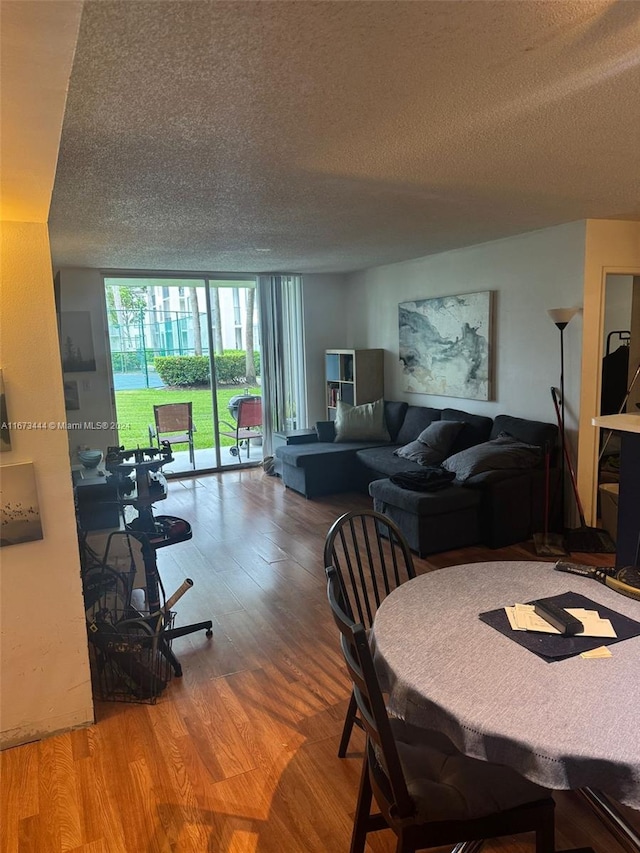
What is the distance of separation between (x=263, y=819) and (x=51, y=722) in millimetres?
1036

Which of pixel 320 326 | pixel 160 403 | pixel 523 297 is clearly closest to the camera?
pixel 523 297

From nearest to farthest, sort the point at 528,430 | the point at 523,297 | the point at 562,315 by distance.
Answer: the point at 562,315 < the point at 528,430 < the point at 523,297

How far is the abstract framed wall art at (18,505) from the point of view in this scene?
7.12 ft

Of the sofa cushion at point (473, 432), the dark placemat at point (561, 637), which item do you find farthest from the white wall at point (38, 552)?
the sofa cushion at point (473, 432)

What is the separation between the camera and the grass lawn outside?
6.39 m

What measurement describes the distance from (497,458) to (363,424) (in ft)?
6.80

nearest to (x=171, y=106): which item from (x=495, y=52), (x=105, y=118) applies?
(x=105, y=118)

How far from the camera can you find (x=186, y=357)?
6.66 meters

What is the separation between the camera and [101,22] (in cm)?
133

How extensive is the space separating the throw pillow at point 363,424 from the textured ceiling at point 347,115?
2.52m

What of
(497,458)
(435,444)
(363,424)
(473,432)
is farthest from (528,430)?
(363,424)

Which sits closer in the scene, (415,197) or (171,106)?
(171,106)

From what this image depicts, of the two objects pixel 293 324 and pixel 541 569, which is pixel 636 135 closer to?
pixel 541 569

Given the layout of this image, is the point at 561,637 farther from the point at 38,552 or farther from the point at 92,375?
the point at 92,375
